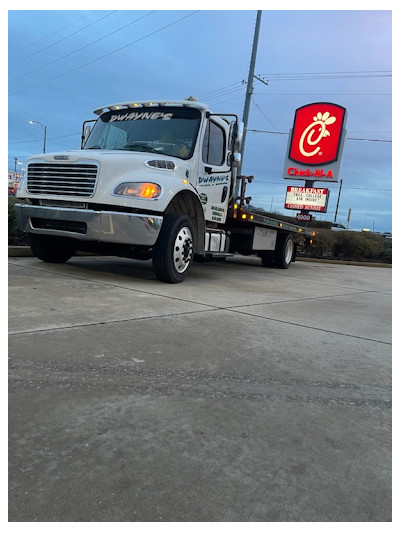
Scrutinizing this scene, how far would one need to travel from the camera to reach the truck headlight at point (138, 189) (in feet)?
19.2

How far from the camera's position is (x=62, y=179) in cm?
622

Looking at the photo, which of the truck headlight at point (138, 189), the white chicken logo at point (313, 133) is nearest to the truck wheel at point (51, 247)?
the truck headlight at point (138, 189)

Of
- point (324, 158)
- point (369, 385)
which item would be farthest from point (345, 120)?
point (369, 385)

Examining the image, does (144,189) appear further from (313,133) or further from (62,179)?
(313,133)

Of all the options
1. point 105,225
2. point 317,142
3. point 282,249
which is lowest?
point 282,249

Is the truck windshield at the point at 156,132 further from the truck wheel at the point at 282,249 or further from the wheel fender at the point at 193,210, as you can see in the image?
the truck wheel at the point at 282,249

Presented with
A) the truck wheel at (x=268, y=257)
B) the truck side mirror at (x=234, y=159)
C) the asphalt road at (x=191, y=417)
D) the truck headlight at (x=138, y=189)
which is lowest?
the asphalt road at (x=191, y=417)

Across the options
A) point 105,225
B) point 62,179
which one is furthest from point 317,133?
point 105,225

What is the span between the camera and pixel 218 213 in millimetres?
8203

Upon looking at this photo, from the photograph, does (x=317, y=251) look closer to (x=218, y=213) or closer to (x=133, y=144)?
(x=218, y=213)

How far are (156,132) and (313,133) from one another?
19946 mm

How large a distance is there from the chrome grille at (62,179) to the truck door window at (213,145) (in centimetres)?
227

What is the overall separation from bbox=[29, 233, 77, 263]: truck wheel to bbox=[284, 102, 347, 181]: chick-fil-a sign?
63.5 feet

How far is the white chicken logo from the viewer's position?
80.6 ft
